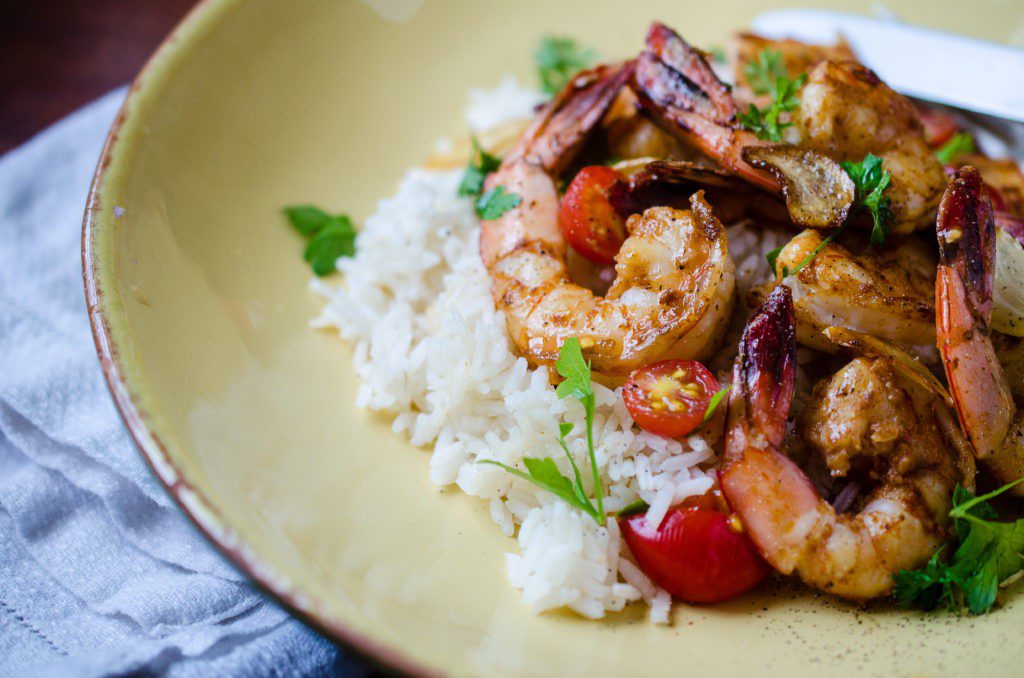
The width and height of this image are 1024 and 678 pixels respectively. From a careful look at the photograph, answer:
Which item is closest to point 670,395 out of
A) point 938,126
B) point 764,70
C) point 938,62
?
point 764,70

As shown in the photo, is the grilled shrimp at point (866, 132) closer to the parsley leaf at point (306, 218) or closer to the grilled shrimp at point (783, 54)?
the grilled shrimp at point (783, 54)

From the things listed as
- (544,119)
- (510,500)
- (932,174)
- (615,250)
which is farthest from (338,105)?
(932,174)

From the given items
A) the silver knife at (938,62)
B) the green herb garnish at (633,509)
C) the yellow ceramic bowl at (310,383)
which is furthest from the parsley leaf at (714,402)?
the silver knife at (938,62)

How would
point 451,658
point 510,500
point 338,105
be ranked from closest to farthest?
point 451,658
point 510,500
point 338,105

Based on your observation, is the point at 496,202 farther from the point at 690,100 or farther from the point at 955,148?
the point at 955,148

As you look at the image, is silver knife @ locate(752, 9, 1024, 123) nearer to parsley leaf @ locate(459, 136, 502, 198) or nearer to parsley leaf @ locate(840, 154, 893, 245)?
parsley leaf @ locate(840, 154, 893, 245)

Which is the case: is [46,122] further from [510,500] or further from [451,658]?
[451,658]
